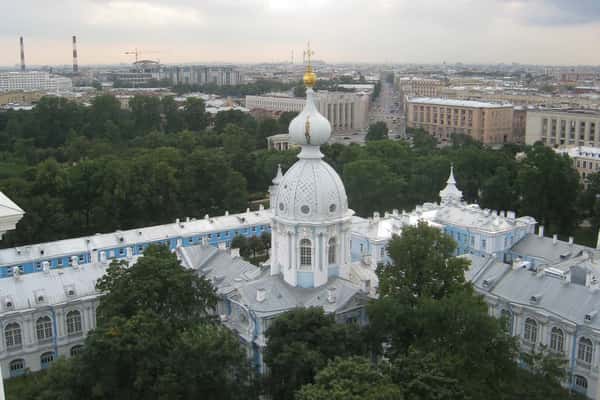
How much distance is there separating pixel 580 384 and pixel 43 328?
28.9 meters

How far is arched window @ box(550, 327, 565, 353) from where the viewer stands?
32500 mm

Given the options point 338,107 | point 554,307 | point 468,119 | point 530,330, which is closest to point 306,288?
point 530,330

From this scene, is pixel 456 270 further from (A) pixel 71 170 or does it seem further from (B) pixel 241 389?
(A) pixel 71 170

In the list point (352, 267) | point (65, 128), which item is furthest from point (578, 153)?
point (65, 128)

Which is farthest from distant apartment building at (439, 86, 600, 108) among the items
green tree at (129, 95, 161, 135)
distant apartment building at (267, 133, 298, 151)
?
green tree at (129, 95, 161, 135)

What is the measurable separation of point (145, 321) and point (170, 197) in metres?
35.7

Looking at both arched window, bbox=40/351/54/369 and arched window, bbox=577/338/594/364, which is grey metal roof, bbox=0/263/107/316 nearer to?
arched window, bbox=40/351/54/369

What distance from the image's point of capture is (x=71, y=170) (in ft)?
201

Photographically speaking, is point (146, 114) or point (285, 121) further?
point (285, 121)

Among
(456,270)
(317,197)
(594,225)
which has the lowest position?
(594,225)

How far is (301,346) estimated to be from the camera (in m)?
25.2

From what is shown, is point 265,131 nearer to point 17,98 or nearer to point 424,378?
point 424,378

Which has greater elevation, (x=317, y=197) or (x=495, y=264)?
(x=317, y=197)

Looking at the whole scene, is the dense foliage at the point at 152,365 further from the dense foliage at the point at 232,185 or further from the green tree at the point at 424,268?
the dense foliage at the point at 232,185
